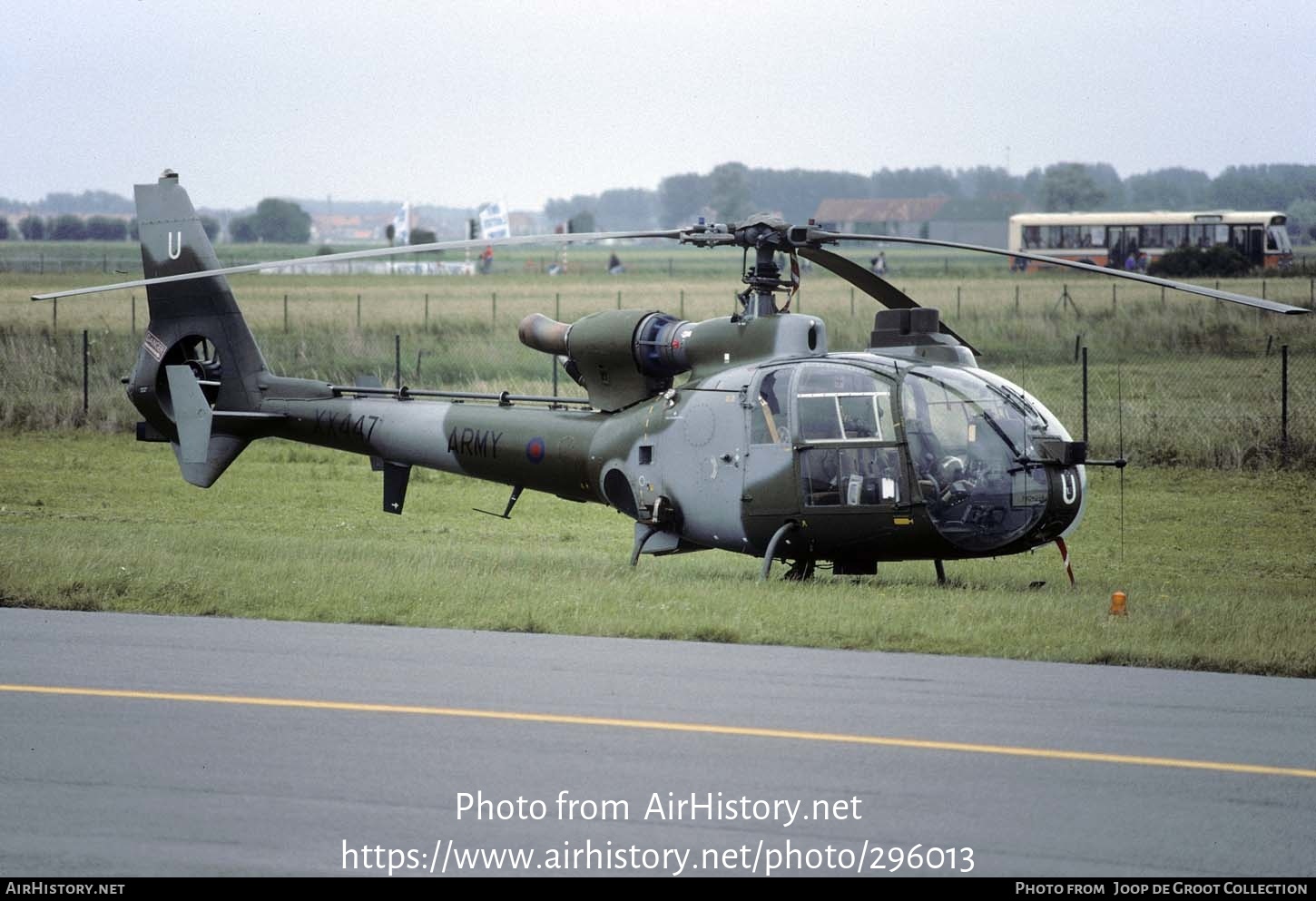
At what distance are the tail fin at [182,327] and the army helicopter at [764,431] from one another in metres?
0.54

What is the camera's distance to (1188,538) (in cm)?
1930

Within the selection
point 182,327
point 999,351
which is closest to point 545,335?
point 182,327

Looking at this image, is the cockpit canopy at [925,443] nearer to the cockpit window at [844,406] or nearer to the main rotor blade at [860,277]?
the cockpit window at [844,406]

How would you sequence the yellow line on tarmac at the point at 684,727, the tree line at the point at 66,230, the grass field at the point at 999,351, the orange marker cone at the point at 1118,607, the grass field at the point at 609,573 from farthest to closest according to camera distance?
the tree line at the point at 66,230 < the grass field at the point at 999,351 < the orange marker cone at the point at 1118,607 < the grass field at the point at 609,573 < the yellow line on tarmac at the point at 684,727

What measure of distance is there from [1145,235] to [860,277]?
211 ft

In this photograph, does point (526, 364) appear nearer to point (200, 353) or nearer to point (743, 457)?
point (200, 353)

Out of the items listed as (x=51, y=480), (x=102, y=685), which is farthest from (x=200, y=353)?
(x=102, y=685)

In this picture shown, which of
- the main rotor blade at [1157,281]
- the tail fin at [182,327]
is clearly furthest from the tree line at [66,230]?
the main rotor blade at [1157,281]

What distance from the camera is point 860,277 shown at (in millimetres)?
14203

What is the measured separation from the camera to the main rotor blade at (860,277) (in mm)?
13789

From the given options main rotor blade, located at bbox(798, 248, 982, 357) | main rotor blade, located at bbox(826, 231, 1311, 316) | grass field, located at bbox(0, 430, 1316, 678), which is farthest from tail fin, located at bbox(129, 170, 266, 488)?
main rotor blade, located at bbox(826, 231, 1311, 316)

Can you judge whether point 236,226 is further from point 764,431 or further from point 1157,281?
point 1157,281

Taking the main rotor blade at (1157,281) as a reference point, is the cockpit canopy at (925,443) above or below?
below
